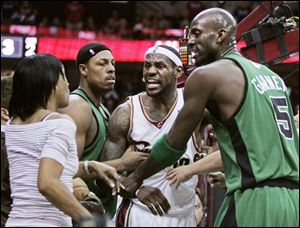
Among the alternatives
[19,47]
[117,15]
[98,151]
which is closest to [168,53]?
[98,151]

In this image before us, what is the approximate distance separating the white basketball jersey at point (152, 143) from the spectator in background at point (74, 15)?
18264 millimetres

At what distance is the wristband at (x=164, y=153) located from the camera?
14.9 feet

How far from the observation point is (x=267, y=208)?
13.8 ft

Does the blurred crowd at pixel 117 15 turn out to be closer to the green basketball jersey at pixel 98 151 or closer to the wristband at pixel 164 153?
the green basketball jersey at pixel 98 151

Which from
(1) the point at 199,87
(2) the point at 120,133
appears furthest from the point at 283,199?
(2) the point at 120,133

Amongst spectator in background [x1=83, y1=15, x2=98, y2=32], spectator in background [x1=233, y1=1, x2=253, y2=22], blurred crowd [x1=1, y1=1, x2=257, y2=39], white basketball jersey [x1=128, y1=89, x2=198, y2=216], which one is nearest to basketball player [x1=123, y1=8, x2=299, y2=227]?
white basketball jersey [x1=128, y1=89, x2=198, y2=216]

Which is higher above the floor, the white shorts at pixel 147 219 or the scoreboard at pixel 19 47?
the scoreboard at pixel 19 47

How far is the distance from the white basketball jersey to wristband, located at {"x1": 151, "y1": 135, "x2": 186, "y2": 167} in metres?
1.28

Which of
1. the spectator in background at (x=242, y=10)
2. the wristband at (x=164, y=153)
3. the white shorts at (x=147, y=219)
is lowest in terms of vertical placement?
the white shorts at (x=147, y=219)

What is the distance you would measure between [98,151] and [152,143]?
0.42 m

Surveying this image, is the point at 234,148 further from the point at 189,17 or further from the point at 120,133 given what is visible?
the point at 189,17

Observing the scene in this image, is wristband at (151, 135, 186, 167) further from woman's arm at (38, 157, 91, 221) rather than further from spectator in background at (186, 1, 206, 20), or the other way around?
spectator in background at (186, 1, 206, 20)

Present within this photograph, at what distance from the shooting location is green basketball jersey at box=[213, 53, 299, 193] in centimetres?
423

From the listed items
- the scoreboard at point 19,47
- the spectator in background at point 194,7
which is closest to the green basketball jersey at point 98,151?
the scoreboard at point 19,47
